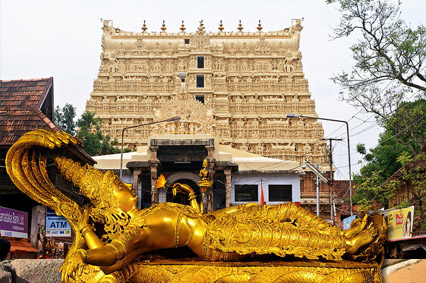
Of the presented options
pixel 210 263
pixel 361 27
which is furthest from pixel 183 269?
pixel 361 27

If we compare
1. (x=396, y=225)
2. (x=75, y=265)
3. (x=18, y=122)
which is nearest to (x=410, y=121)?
(x=18, y=122)

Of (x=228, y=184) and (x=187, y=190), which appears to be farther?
(x=228, y=184)

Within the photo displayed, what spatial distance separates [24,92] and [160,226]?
14.1 metres

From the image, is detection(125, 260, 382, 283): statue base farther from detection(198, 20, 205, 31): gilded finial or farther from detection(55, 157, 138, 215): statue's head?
detection(198, 20, 205, 31): gilded finial

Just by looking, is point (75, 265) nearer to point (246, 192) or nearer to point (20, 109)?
point (20, 109)

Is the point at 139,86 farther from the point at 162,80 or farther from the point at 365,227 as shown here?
the point at 365,227

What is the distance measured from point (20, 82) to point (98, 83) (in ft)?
117

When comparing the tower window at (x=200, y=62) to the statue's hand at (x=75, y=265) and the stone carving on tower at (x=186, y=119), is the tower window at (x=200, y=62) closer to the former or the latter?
the stone carving on tower at (x=186, y=119)

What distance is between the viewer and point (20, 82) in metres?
16.9

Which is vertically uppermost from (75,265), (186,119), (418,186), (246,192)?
(186,119)

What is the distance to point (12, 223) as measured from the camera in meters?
14.3

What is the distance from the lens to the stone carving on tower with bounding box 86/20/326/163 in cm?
4812

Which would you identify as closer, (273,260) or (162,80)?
(273,260)

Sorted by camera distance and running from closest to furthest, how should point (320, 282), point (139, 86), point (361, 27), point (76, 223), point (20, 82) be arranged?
point (320, 282), point (76, 223), point (361, 27), point (20, 82), point (139, 86)
